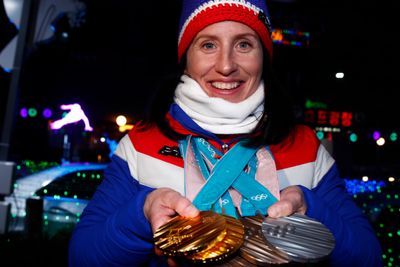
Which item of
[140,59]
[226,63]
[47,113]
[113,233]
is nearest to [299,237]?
[113,233]

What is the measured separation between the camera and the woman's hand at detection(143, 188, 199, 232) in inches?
27.8

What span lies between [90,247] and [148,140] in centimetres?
36

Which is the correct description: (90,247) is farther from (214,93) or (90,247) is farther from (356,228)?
(356,228)

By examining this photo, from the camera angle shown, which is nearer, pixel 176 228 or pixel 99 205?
pixel 176 228

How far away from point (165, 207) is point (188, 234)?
0.12 m

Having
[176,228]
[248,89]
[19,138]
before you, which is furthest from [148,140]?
[19,138]

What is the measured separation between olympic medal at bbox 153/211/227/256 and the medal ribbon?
20cm

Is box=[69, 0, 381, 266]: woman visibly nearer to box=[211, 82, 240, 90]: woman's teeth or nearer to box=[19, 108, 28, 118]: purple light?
box=[211, 82, 240, 90]: woman's teeth

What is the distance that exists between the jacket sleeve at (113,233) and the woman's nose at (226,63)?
16.7 inches

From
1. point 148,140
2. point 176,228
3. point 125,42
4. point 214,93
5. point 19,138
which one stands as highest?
point 125,42

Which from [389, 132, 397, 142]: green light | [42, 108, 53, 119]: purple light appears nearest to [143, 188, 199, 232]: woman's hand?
[42, 108, 53, 119]: purple light

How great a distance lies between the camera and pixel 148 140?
111 cm

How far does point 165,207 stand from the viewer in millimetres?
753

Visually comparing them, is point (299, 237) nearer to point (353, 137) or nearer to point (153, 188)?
point (153, 188)
